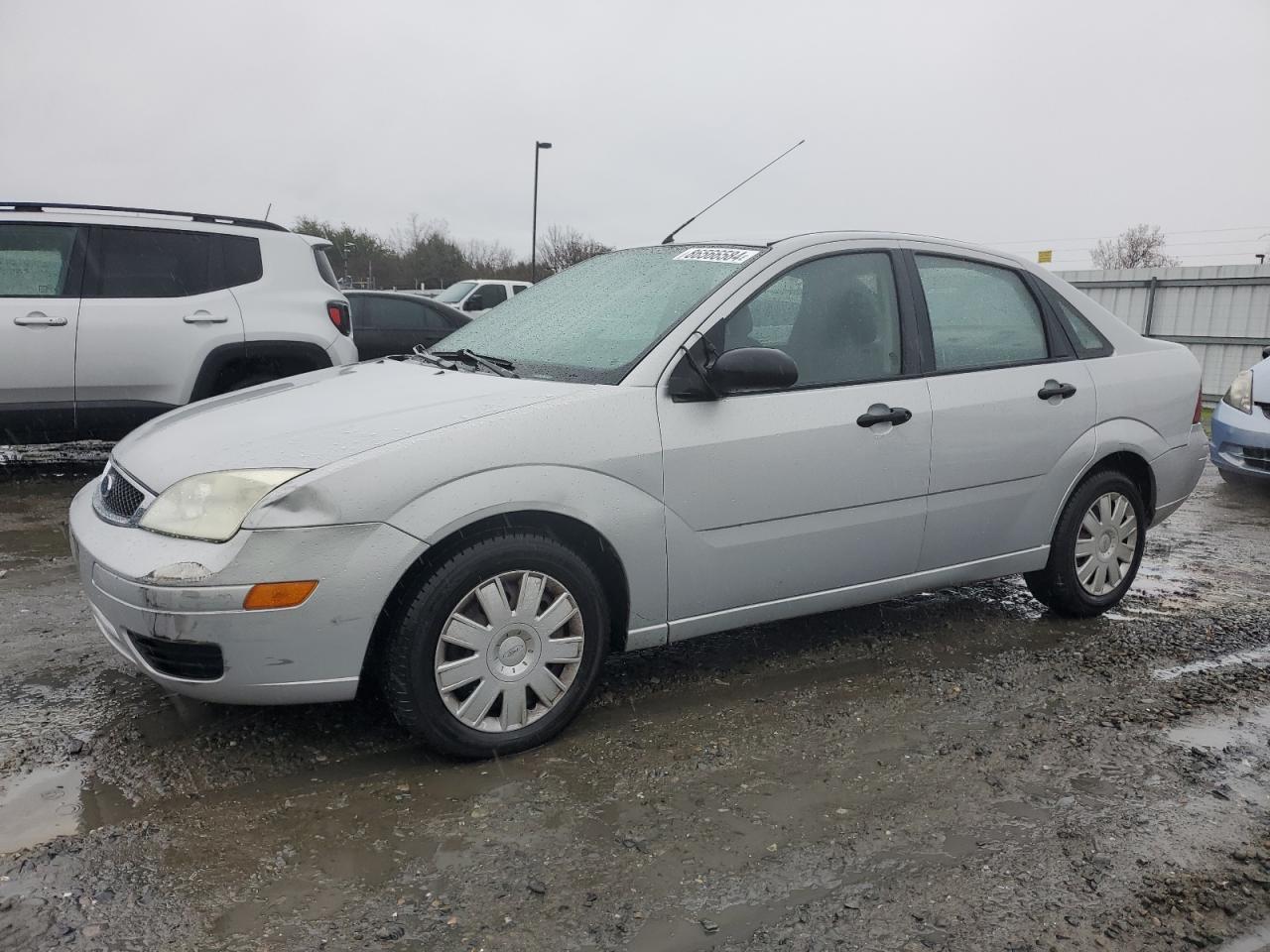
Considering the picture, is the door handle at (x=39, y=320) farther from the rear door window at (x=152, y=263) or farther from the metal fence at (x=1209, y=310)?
the metal fence at (x=1209, y=310)

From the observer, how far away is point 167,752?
319 centimetres

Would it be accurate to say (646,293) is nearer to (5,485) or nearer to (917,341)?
(917,341)

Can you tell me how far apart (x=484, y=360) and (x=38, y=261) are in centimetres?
459

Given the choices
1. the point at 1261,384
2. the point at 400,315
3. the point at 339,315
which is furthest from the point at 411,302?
the point at 1261,384

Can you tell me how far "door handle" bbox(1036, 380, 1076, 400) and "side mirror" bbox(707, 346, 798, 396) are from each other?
1.43 metres

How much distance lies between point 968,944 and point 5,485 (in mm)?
7296

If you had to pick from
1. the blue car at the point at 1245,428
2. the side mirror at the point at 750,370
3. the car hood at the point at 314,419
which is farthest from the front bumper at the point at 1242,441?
the car hood at the point at 314,419

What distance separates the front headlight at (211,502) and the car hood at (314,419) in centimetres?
4

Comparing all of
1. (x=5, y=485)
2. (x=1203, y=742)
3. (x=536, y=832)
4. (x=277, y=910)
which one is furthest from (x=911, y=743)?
(x=5, y=485)

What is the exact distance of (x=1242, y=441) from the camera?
26.5 ft

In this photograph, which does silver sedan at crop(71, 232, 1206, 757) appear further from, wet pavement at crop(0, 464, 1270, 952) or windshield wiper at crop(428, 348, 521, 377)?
wet pavement at crop(0, 464, 1270, 952)

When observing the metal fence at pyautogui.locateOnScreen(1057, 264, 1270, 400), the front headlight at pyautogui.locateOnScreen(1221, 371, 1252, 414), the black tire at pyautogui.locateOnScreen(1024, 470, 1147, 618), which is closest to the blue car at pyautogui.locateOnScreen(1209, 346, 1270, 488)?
Result: the front headlight at pyautogui.locateOnScreen(1221, 371, 1252, 414)

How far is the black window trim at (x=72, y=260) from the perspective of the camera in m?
6.76

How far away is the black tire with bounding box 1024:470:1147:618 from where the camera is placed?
453 centimetres
